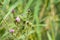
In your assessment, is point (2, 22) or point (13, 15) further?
point (13, 15)

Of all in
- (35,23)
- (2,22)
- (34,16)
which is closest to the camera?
(2,22)

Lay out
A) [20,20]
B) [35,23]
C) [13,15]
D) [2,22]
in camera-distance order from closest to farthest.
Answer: [2,22] < [20,20] < [13,15] < [35,23]

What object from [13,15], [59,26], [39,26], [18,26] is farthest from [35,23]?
[18,26]

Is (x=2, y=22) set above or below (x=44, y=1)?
below

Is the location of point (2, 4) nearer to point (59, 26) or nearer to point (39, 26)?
Answer: point (39, 26)

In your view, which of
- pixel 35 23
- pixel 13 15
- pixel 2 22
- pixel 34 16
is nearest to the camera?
pixel 2 22

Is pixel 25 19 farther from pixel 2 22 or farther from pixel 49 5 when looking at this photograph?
pixel 49 5

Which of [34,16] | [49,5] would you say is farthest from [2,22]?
[49,5]

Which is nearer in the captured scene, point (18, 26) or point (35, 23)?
point (18, 26)

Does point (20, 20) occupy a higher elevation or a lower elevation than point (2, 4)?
lower
